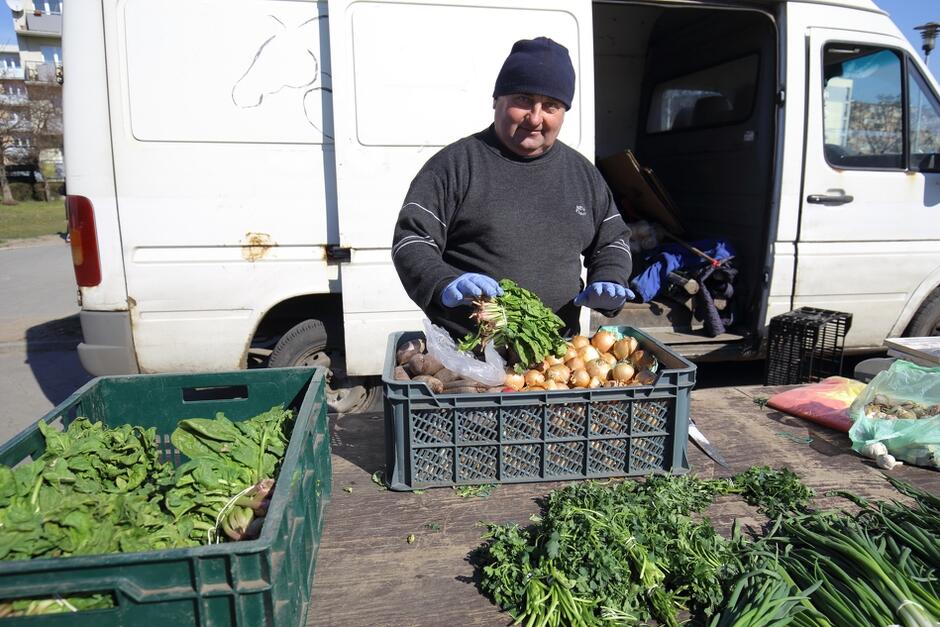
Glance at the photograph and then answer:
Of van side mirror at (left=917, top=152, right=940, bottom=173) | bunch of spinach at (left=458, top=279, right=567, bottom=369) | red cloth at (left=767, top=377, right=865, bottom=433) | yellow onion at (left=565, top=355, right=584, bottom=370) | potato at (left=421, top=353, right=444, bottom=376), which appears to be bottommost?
red cloth at (left=767, top=377, right=865, bottom=433)

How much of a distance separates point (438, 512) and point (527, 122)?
5.02 feet

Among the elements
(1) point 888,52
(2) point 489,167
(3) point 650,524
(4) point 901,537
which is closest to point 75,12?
(2) point 489,167

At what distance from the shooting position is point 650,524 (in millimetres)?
1593

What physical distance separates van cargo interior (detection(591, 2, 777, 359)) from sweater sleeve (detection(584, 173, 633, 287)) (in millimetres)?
2209

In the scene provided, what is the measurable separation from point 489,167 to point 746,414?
1.48m

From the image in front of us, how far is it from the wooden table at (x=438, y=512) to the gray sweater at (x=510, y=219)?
28.3 inches

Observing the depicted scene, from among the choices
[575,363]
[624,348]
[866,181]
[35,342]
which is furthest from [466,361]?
[35,342]

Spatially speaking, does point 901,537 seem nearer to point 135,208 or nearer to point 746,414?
point 746,414

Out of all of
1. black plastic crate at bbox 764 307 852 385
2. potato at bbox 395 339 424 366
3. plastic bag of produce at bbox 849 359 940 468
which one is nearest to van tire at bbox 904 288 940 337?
black plastic crate at bbox 764 307 852 385

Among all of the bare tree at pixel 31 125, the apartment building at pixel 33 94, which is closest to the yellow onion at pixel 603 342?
the apartment building at pixel 33 94

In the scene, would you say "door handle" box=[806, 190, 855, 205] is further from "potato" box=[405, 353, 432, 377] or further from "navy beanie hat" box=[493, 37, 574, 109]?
"potato" box=[405, 353, 432, 377]

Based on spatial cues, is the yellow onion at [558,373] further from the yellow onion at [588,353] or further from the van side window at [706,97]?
the van side window at [706,97]

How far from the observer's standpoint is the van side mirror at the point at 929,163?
488cm

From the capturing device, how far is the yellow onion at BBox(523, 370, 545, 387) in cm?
214
